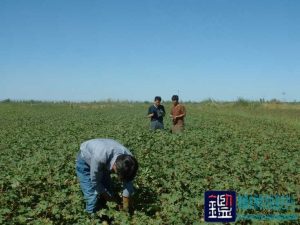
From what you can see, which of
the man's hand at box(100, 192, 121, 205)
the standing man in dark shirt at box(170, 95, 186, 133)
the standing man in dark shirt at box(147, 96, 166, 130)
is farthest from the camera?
the standing man in dark shirt at box(170, 95, 186, 133)

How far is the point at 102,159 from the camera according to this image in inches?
229

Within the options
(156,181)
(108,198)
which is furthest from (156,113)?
(108,198)

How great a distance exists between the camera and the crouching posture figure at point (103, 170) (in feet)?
18.2

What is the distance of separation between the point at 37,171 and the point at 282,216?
15.2 feet

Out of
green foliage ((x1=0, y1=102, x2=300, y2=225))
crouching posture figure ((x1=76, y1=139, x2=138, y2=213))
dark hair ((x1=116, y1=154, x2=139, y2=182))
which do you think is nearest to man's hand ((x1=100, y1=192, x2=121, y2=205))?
crouching posture figure ((x1=76, y1=139, x2=138, y2=213))

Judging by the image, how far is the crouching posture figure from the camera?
5551mm

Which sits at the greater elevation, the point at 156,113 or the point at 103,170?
the point at 156,113

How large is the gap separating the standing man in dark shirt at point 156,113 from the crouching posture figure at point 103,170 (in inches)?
304

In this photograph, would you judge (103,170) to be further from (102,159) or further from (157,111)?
(157,111)

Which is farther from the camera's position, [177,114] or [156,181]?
[177,114]

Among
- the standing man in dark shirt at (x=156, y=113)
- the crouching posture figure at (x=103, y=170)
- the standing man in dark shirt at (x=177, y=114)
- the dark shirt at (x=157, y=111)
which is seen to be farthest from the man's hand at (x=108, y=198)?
the dark shirt at (x=157, y=111)

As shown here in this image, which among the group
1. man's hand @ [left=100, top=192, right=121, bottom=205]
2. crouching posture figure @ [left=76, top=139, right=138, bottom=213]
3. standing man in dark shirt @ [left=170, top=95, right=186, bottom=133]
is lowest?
man's hand @ [left=100, top=192, right=121, bottom=205]

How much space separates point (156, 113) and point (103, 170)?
848 cm

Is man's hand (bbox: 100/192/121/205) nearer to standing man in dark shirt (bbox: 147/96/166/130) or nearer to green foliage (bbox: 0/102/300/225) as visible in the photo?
green foliage (bbox: 0/102/300/225)
